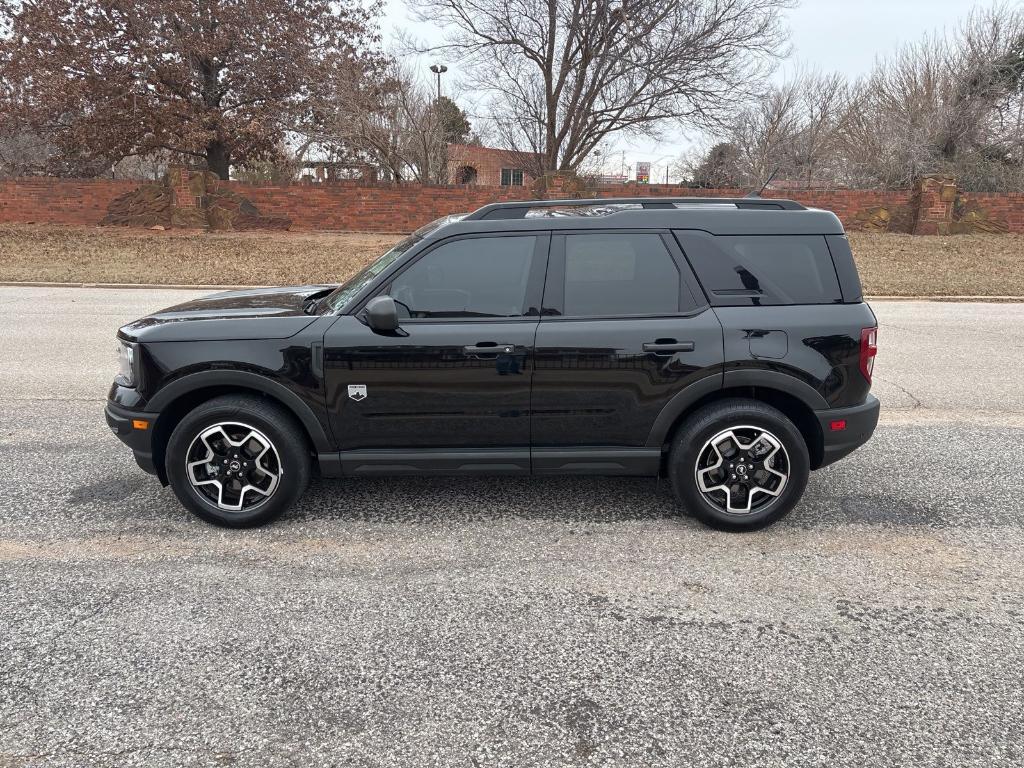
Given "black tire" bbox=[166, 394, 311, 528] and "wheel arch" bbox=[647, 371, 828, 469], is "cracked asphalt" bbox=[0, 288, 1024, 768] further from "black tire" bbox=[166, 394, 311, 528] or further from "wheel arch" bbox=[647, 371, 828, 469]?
"wheel arch" bbox=[647, 371, 828, 469]

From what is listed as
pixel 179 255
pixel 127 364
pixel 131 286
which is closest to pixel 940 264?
pixel 131 286

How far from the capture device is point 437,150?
26953mm

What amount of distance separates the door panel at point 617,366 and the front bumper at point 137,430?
2.04m

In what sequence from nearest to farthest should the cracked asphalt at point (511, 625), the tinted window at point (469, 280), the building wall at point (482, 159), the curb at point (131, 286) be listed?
the cracked asphalt at point (511, 625)
the tinted window at point (469, 280)
the curb at point (131, 286)
the building wall at point (482, 159)

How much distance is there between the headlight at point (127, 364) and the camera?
4023 mm

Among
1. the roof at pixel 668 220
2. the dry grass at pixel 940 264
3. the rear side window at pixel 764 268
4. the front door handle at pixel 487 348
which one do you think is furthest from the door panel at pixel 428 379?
the dry grass at pixel 940 264

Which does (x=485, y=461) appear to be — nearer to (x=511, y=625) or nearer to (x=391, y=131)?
(x=511, y=625)

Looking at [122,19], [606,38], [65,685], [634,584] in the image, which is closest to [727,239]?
[634,584]

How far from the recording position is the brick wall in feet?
73.3

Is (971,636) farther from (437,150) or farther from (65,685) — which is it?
(437,150)

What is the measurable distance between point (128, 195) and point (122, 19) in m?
5.97

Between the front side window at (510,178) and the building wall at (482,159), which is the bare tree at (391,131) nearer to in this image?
the building wall at (482,159)

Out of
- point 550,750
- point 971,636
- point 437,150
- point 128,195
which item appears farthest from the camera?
A: point 437,150

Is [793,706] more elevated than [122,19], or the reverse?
[122,19]
